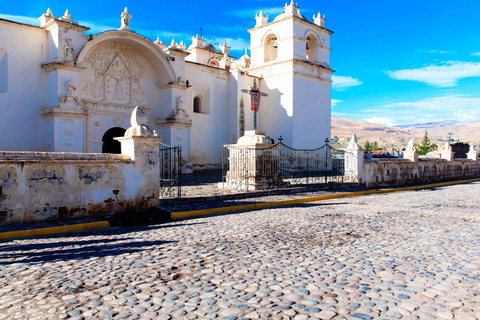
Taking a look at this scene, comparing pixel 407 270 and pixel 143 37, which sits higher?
pixel 143 37

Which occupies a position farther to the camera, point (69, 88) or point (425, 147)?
point (425, 147)

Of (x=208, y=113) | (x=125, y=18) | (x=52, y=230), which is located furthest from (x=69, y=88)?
(x=52, y=230)

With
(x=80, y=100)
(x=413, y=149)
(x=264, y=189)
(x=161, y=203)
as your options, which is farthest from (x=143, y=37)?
(x=413, y=149)

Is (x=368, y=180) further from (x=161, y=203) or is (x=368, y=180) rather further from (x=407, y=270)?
(x=407, y=270)

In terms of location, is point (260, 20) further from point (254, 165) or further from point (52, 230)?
point (52, 230)

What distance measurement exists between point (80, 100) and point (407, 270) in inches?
627

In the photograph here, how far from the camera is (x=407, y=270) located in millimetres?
4191

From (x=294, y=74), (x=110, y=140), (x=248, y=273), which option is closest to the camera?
(x=248, y=273)

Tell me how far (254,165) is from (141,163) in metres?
4.84

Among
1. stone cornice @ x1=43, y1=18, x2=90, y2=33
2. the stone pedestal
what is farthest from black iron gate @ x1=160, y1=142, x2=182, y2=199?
stone cornice @ x1=43, y1=18, x2=90, y2=33

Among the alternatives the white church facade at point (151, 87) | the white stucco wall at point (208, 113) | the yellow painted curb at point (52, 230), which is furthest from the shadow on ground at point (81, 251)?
the white stucco wall at point (208, 113)

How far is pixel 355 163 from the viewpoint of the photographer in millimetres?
15219

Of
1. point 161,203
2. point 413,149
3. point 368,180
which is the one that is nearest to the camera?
point 161,203

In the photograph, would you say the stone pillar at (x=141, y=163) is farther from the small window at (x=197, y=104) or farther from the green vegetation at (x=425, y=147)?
the green vegetation at (x=425, y=147)
